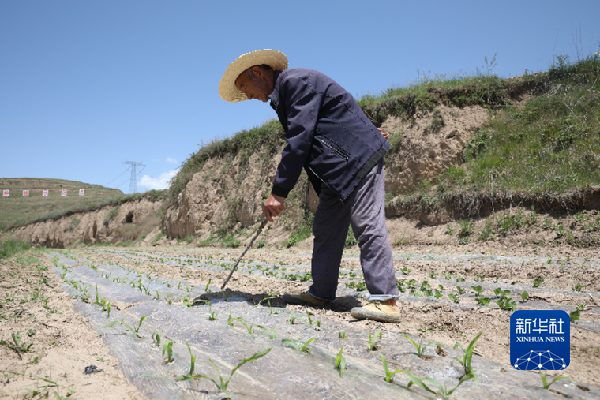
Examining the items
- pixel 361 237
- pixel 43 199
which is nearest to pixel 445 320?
pixel 361 237

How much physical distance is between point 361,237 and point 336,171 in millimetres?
527

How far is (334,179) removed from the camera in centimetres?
255

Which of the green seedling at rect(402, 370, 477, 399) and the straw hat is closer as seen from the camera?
the green seedling at rect(402, 370, 477, 399)

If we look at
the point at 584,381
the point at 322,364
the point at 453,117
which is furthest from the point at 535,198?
the point at 322,364

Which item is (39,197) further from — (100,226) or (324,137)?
(324,137)

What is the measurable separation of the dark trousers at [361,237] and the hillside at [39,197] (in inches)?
1288

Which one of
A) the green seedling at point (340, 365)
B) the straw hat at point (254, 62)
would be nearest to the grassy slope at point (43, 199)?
the straw hat at point (254, 62)

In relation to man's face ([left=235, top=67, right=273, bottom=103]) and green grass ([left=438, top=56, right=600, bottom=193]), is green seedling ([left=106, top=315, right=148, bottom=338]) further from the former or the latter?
green grass ([left=438, top=56, right=600, bottom=193])

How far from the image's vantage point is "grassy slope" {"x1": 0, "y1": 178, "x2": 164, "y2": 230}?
103ft

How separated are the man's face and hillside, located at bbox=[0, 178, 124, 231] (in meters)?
32.2

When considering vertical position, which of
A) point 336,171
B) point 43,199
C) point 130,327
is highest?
point 43,199

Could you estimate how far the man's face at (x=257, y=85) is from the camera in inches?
116

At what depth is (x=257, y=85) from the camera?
297 cm

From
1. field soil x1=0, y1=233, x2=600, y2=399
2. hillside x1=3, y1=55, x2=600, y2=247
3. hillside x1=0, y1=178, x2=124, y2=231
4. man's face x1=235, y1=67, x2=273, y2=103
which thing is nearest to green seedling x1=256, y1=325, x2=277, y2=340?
field soil x1=0, y1=233, x2=600, y2=399
